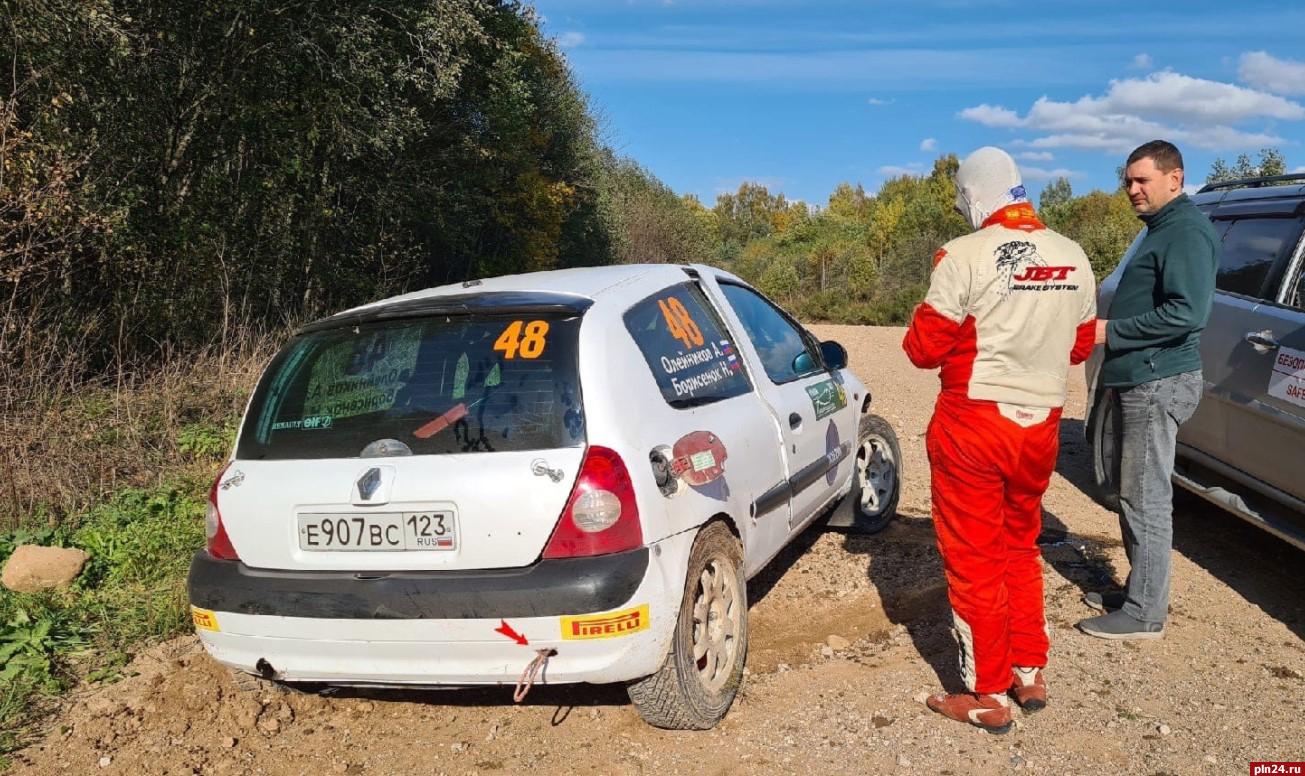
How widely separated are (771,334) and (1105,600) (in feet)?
6.66

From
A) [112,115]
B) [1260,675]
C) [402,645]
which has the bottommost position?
[1260,675]

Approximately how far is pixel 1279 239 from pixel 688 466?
369 cm

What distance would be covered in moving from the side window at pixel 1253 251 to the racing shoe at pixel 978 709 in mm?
2846

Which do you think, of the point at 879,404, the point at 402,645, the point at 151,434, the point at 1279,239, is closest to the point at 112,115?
the point at 151,434

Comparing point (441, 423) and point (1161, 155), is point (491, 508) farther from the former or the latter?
point (1161, 155)

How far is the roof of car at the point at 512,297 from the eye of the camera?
3342mm

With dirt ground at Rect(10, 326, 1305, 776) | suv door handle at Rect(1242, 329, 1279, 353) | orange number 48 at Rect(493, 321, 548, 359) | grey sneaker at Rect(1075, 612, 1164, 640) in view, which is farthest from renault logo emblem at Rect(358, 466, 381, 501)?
suv door handle at Rect(1242, 329, 1279, 353)

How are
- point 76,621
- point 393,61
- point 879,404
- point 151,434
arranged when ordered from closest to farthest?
point 76,621, point 151,434, point 879,404, point 393,61

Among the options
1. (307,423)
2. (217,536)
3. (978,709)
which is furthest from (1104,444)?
(217,536)

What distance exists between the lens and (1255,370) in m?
4.71

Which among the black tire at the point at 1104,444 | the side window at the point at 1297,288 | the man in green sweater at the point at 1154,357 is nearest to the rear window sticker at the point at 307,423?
the man in green sweater at the point at 1154,357

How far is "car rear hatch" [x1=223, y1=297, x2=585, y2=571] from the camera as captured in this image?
2.95 m

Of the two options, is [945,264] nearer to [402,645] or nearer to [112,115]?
[402,645]

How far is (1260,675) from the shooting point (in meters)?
3.75
